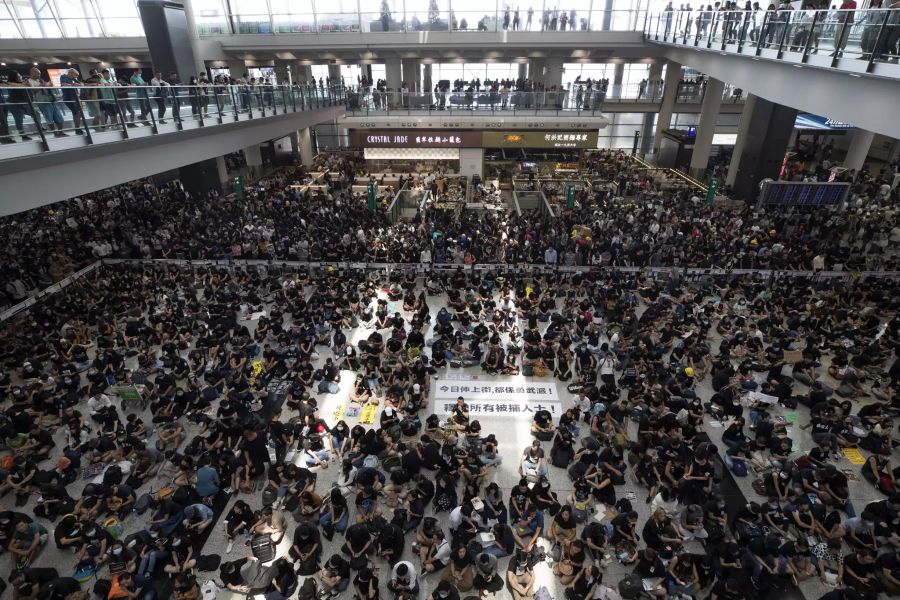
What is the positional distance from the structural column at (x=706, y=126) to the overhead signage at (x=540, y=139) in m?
6.42

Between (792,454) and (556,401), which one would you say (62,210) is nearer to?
(556,401)

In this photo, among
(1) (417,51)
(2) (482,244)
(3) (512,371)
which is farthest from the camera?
(1) (417,51)

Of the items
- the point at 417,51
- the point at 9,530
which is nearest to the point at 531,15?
the point at 417,51

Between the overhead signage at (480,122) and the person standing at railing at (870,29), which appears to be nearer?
the person standing at railing at (870,29)

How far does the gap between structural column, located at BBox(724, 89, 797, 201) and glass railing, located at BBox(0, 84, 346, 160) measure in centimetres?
2233

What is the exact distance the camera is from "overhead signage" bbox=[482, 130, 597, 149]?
25344 millimetres

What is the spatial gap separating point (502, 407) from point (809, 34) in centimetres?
1146

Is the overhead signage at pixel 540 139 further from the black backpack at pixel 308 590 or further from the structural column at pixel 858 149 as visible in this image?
the black backpack at pixel 308 590

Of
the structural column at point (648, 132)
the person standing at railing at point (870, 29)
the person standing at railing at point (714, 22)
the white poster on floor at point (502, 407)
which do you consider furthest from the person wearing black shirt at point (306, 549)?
the structural column at point (648, 132)

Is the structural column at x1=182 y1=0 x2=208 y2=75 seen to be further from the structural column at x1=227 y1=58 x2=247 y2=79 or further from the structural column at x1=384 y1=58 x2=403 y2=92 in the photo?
the structural column at x1=384 y1=58 x2=403 y2=92

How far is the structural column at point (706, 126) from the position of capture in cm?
2533

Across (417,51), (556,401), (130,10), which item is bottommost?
(556,401)

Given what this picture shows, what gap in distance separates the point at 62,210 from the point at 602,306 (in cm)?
2420

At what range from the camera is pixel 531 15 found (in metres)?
26.2
